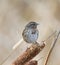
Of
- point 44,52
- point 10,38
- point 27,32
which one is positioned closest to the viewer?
point 27,32

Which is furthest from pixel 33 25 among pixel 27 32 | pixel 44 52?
pixel 44 52

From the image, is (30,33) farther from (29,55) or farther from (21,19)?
(21,19)

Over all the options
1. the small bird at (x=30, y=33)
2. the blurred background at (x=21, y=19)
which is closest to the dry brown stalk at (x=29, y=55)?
the small bird at (x=30, y=33)

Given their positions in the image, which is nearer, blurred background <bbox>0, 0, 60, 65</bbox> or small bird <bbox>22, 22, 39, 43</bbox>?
small bird <bbox>22, 22, 39, 43</bbox>

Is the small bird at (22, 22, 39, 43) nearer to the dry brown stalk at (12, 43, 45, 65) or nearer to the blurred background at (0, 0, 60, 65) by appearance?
the dry brown stalk at (12, 43, 45, 65)

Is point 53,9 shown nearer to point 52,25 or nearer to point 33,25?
point 52,25

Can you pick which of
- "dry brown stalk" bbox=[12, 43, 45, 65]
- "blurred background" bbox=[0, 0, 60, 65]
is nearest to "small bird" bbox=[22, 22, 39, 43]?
"dry brown stalk" bbox=[12, 43, 45, 65]

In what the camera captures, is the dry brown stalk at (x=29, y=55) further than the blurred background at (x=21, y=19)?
No

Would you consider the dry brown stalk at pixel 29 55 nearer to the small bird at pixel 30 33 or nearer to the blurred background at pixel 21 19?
the small bird at pixel 30 33

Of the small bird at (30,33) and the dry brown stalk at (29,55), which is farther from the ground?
the small bird at (30,33)
